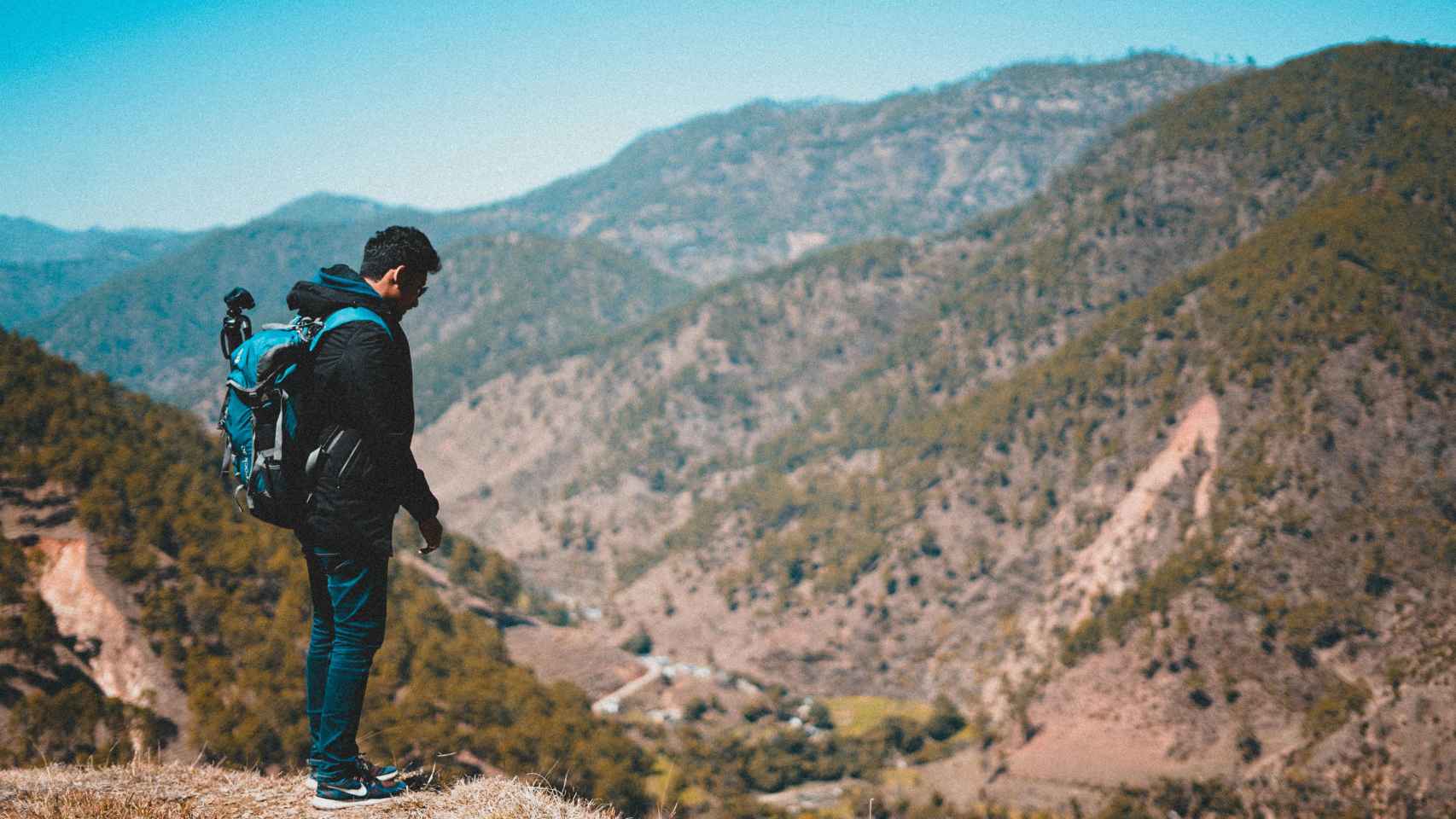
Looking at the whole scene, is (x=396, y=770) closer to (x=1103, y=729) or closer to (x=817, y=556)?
(x=1103, y=729)

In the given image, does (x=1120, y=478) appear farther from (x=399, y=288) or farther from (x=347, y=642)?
(x=347, y=642)

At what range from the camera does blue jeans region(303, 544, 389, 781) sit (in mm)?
6258

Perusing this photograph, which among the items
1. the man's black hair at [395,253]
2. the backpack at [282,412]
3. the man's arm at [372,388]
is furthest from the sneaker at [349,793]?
the man's black hair at [395,253]

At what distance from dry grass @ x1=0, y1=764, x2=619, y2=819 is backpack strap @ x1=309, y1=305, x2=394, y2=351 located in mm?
3354

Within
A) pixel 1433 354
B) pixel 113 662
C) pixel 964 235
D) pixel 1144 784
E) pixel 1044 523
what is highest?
pixel 964 235

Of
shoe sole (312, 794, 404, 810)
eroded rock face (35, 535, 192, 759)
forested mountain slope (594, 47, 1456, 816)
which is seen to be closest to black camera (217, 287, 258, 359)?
shoe sole (312, 794, 404, 810)

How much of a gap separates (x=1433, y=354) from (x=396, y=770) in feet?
247

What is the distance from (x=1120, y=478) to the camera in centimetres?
7825

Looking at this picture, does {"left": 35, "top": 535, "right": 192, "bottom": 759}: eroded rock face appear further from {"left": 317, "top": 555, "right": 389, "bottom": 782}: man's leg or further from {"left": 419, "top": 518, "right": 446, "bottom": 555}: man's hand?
{"left": 419, "top": 518, "right": 446, "bottom": 555}: man's hand

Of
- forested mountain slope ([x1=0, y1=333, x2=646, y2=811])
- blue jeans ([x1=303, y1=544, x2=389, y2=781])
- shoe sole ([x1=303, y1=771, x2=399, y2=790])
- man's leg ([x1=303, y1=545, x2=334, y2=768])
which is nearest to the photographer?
blue jeans ([x1=303, y1=544, x2=389, y2=781])

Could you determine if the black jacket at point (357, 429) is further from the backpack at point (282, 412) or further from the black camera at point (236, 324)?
the black camera at point (236, 324)

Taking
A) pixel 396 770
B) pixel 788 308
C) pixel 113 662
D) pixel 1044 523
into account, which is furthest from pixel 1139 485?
pixel 788 308

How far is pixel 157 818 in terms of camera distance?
6.23 m

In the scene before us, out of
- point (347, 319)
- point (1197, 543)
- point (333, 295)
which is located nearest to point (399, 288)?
point (333, 295)
